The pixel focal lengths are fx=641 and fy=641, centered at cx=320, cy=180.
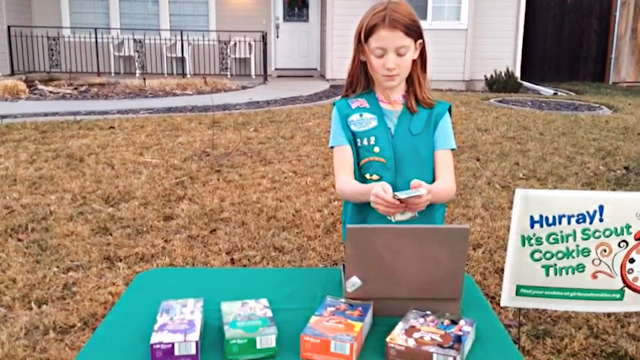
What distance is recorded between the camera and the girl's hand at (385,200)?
1.71 meters

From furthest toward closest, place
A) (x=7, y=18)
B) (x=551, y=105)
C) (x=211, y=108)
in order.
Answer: (x=7, y=18) → (x=551, y=105) → (x=211, y=108)

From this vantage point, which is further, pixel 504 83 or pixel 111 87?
pixel 504 83

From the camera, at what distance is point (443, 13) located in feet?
38.2

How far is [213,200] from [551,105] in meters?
5.90

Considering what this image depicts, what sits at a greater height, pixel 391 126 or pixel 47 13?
pixel 47 13

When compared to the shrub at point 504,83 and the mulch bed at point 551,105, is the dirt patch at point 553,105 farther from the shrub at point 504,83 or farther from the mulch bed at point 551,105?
the shrub at point 504,83

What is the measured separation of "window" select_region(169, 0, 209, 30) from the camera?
1295 centimetres

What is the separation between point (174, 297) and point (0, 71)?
11.9 metres

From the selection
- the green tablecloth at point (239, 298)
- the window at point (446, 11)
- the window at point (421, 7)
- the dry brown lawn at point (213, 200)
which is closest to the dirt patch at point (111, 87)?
the dry brown lawn at point (213, 200)

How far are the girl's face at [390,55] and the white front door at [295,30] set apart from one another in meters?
11.4

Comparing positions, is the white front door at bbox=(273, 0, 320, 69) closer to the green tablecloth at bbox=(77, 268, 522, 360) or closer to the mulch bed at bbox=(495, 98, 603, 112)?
the mulch bed at bbox=(495, 98, 603, 112)

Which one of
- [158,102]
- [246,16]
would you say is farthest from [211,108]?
[246,16]

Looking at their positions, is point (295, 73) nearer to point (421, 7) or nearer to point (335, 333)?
point (421, 7)

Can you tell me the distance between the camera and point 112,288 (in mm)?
3441
